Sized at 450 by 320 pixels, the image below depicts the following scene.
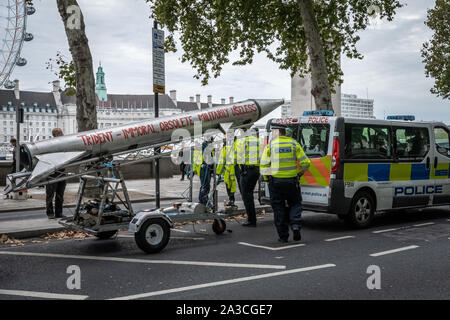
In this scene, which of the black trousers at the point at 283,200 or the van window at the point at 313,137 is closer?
the black trousers at the point at 283,200

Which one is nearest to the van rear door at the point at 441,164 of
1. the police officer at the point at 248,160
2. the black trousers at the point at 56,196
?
the police officer at the point at 248,160

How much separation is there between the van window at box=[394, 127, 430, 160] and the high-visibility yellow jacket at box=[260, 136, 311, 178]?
111 inches

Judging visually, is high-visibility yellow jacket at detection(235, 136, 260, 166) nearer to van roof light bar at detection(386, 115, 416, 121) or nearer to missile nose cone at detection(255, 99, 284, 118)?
missile nose cone at detection(255, 99, 284, 118)

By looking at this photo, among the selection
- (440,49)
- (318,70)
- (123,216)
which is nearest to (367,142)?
(123,216)

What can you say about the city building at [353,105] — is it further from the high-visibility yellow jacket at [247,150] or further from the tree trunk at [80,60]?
the high-visibility yellow jacket at [247,150]

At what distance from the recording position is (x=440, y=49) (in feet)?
100

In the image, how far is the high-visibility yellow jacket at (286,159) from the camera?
756 centimetres

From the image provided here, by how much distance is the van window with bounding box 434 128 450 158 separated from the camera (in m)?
10.2

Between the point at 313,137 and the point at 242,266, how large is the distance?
12.0 feet

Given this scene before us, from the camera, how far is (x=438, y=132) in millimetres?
10234

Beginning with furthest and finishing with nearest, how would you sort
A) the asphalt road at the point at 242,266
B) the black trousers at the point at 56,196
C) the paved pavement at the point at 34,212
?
the black trousers at the point at 56,196, the paved pavement at the point at 34,212, the asphalt road at the point at 242,266

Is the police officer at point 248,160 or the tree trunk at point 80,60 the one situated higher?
the tree trunk at point 80,60

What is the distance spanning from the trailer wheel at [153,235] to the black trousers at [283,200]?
180 centimetres
